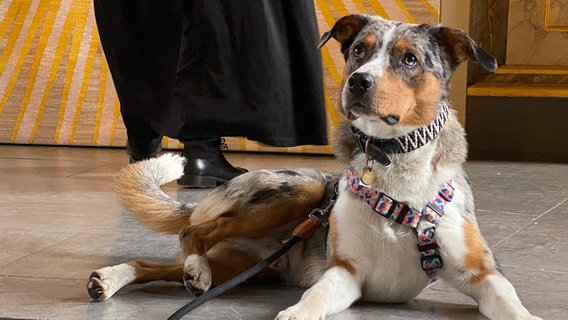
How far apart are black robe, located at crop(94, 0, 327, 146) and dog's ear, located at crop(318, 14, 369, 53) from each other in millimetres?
1444

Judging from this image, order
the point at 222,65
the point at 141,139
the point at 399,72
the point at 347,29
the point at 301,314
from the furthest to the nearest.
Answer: the point at 141,139 < the point at 222,65 < the point at 347,29 < the point at 399,72 < the point at 301,314

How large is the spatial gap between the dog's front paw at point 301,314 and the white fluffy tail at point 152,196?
0.66 m

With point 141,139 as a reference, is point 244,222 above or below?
above

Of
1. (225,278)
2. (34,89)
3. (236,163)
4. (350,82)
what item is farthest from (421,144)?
→ (34,89)

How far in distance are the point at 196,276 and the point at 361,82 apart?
66 centimetres

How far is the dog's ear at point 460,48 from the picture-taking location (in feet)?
7.35

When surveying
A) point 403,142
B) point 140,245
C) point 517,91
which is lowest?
point 517,91

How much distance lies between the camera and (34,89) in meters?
5.58

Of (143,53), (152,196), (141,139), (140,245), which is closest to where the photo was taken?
(152,196)

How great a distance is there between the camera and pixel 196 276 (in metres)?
2.37

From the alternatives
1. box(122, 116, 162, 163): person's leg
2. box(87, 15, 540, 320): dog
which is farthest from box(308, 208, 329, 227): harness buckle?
box(122, 116, 162, 163): person's leg

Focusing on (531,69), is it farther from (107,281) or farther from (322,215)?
(107,281)

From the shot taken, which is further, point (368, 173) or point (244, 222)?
point (244, 222)

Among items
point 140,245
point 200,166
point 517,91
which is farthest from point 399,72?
point 517,91
